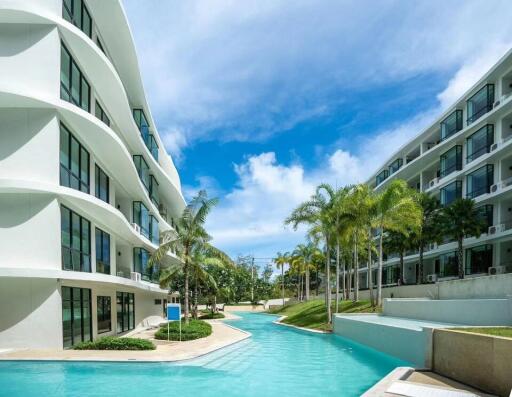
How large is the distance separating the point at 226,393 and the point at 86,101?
1535 centimetres

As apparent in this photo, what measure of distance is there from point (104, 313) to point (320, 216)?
1633 cm

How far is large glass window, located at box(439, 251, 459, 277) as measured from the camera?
132 feet

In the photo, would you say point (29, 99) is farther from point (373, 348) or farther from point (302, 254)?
point (302, 254)

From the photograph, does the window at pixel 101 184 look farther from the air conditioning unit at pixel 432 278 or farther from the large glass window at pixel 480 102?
the air conditioning unit at pixel 432 278

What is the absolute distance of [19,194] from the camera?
16703mm

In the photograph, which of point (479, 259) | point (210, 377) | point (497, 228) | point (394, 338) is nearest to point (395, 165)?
point (479, 259)

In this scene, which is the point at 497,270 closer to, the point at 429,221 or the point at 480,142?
the point at 429,221

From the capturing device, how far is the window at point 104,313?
2345cm

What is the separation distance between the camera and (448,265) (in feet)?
135

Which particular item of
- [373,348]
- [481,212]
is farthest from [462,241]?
[373,348]

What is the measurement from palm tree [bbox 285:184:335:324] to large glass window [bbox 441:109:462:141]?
59.7 ft

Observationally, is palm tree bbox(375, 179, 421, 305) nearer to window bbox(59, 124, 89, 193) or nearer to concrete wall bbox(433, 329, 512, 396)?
concrete wall bbox(433, 329, 512, 396)

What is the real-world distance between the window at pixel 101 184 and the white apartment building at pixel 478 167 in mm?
28922

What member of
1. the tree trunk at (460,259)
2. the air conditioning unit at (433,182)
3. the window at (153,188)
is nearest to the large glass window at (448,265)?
the tree trunk at (460,259)
